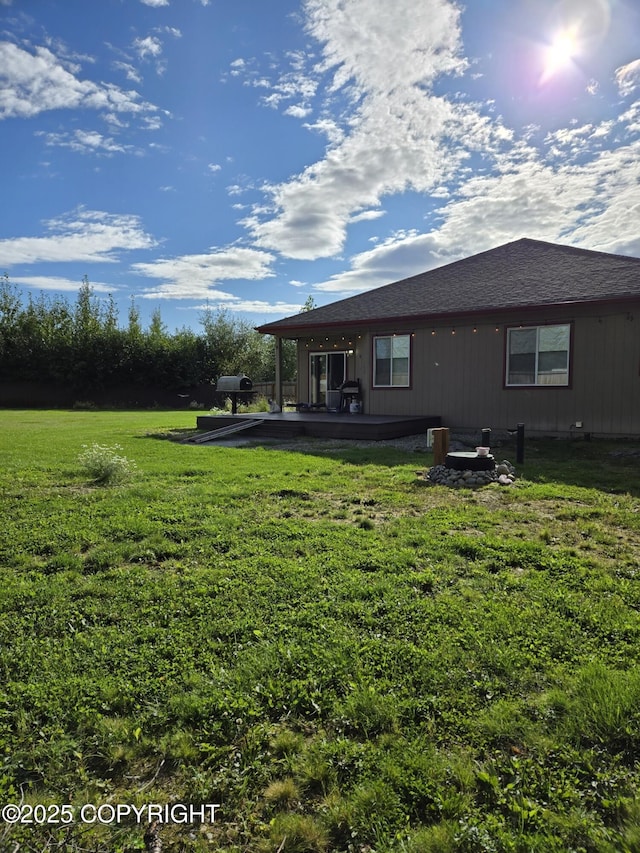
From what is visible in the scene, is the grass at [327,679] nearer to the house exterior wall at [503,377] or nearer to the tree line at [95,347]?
the house exterior wall at [503,377]

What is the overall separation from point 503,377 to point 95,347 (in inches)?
855

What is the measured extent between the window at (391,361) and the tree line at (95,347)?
15.3m

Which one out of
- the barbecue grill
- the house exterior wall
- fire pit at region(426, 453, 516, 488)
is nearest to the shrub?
fire pit at region(426, 453, 516, 488)

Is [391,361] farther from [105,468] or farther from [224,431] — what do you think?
[105,468]

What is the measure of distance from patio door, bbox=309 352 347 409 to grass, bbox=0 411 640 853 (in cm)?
907

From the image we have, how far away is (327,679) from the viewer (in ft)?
6.23

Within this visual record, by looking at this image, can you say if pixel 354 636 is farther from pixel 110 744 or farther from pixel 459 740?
pixel 110 744

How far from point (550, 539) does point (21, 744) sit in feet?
11.1

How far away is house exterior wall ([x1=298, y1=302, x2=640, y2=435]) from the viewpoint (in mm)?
8914

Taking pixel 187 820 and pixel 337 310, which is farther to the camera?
pixel 337 310


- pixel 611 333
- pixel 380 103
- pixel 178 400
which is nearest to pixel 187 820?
pixel 611 333

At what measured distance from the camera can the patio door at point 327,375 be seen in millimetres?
12914

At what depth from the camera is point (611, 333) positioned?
8969mm

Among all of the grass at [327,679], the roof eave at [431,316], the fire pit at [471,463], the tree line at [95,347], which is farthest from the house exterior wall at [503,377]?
the tree line at [95,347]
